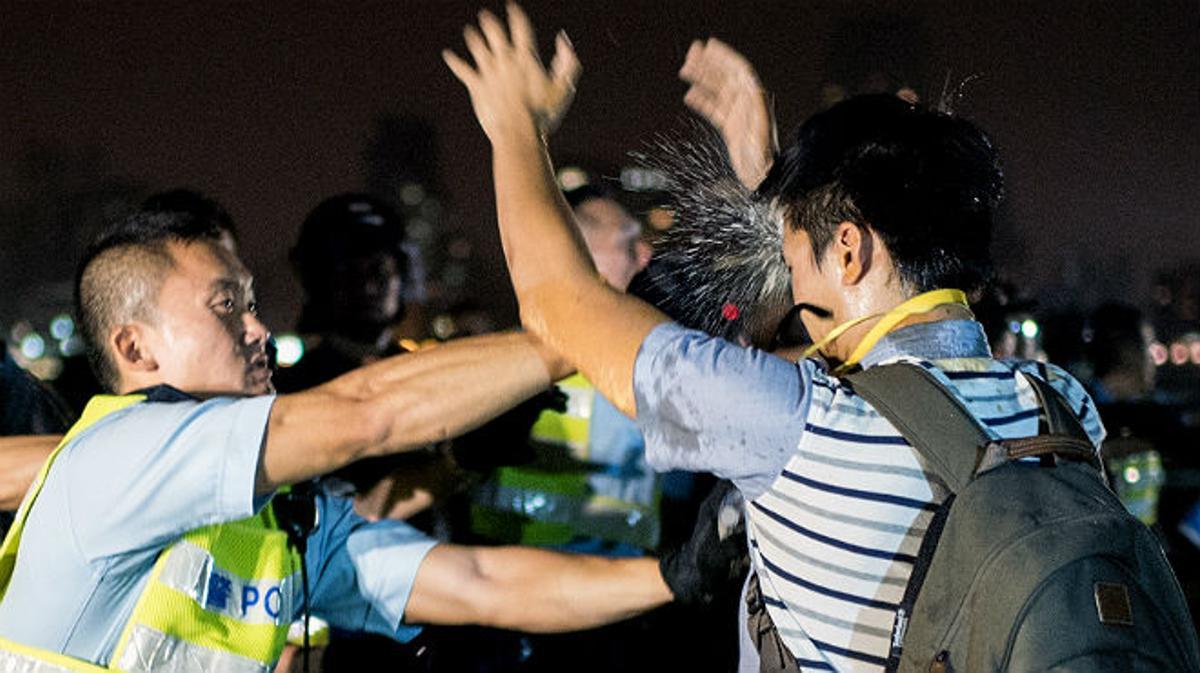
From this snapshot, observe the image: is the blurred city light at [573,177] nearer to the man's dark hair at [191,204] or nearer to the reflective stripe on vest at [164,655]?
the man's dark hair at [191,204]

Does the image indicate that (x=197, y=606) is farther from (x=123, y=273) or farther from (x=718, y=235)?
(x=718, y=235)

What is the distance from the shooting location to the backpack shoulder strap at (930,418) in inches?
63.9

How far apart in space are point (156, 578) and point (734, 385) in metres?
1.17

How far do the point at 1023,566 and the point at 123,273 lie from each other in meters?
2.06

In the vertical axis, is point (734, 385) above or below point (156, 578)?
above

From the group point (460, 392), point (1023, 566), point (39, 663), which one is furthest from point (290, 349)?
point (1023, 566)

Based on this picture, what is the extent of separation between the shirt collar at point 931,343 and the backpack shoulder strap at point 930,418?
0.40ft

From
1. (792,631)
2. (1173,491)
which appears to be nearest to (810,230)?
(792,631)

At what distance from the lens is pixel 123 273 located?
9.34 ft

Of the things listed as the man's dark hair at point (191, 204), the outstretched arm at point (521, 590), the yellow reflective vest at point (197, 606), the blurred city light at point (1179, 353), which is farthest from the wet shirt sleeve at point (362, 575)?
the blurred city light at point (1179, 353)

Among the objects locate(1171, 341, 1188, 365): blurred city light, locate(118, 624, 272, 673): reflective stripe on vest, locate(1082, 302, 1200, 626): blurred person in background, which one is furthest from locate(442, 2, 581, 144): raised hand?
locate(1171, 341, 1188, 365): blurred city light

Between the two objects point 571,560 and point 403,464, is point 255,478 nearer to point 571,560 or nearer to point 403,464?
point 571,560

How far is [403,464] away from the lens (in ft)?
14.0

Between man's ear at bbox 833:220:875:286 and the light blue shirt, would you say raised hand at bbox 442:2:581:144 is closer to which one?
man's ear at bbox 833:220:875:286
